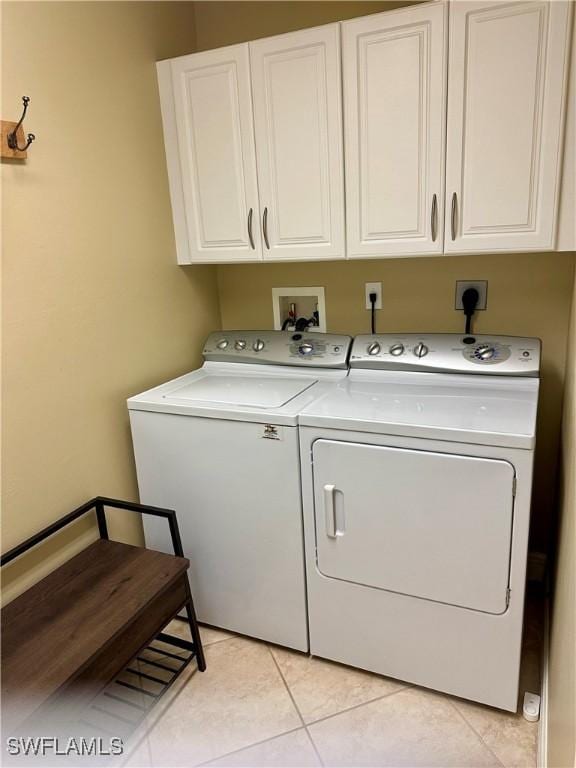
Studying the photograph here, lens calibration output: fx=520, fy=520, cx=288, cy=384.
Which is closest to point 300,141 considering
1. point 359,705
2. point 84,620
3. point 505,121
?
point 505,121

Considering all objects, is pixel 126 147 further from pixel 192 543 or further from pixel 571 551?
pixel 571 551

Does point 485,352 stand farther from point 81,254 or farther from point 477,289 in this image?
point 81,254

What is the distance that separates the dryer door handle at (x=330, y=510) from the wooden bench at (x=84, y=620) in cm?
49

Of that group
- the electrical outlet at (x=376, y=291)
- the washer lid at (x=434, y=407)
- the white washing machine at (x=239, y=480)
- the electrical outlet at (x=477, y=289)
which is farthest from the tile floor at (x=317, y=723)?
the electrical outlet at (x=376, y=291)

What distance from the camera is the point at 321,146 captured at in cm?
178

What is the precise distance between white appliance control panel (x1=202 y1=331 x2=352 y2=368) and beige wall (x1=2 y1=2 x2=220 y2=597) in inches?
8.5

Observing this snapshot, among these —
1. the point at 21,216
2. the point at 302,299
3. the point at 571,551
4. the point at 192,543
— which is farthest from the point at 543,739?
the point at 21,216

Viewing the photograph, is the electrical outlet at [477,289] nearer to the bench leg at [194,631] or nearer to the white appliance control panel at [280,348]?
the white appliance control panel at [280,348]

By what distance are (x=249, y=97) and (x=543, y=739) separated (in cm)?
220

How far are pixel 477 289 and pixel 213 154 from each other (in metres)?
1.12

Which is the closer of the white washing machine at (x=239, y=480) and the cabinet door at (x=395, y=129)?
the cabinet door at (x=395, y=129)

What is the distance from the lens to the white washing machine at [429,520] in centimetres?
144

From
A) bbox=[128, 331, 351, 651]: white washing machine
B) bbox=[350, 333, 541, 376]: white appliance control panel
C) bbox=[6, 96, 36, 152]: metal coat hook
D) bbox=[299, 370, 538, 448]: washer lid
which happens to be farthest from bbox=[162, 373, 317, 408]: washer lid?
bbox=[6, 96, 36, 152]: metal coat hook

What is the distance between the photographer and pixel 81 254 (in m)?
1.74
